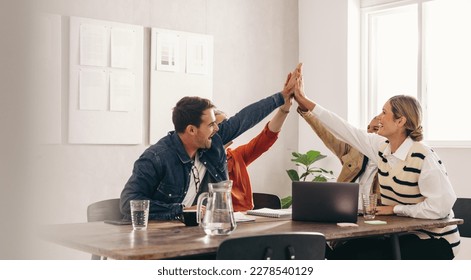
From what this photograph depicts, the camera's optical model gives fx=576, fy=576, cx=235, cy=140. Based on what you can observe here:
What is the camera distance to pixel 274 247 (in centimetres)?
163

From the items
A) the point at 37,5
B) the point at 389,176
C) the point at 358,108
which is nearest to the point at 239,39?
the point at 358,108

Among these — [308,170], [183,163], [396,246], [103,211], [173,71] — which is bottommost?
[396,246]

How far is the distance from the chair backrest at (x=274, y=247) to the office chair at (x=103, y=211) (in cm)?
129

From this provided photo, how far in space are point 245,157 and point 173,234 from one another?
1485mm

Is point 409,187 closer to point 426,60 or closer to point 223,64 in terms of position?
point 426,60

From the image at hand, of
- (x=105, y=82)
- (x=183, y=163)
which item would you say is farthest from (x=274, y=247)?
(x=105, y=82)

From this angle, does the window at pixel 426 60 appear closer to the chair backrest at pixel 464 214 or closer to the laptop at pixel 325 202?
the chair backrest at pixel 464 214

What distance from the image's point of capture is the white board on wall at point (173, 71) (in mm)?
4555

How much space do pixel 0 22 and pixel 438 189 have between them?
255 cm

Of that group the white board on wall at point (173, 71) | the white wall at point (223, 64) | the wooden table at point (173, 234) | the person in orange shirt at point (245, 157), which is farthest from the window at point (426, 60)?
the wooden table at point (173, 234)

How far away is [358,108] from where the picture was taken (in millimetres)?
5266

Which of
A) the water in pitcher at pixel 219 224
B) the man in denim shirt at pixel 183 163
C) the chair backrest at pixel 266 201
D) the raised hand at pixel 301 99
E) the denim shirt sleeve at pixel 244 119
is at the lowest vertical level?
the chair backrest at pixel 266 201

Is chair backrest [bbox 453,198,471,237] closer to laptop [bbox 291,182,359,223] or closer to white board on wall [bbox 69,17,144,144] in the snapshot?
laptop [bbox 291,182,359,223]

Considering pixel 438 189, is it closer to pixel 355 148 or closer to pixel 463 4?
pixel 355 148
